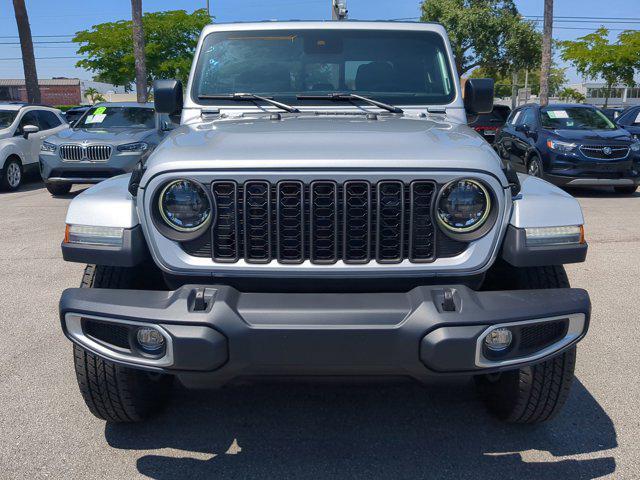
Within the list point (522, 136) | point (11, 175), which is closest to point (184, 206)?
point (522, 136)

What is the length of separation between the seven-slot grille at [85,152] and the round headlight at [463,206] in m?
9.36

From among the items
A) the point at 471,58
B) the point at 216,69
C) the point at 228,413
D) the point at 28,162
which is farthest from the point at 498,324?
the point at 471,58

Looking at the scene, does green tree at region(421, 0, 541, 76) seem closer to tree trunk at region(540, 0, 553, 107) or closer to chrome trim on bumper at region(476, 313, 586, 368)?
tree trunk at region(540, 0, 553, 107)

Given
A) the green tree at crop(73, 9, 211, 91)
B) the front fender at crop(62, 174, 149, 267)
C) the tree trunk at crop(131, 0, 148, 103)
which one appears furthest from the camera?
the green tree at crop(73, 9, 211, 91)

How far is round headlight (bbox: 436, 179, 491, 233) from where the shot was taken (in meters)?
2.58

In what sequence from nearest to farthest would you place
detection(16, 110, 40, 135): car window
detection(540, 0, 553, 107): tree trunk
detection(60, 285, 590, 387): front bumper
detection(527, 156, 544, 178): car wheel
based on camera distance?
detection(60, 285, 590, 387): front bumper
detection(527, 156, 544, 178): car wheel
detection(16, 110, 40, 135): car window
detection(540, 0, 553, 107): tree trunk

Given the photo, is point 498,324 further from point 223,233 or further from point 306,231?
point 223,233

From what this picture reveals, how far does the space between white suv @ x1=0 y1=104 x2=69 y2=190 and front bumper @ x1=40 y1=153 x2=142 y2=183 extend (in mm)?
1705

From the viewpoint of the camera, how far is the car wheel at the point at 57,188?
11.7 m

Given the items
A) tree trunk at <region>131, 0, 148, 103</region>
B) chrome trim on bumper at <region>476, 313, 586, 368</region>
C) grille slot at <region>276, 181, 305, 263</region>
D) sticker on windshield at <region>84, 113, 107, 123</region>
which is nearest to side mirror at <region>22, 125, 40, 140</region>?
sticker on windshield at <region>84, 113, 107, 123</region>

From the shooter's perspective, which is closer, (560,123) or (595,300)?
(595,300)

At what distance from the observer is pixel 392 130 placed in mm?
3018

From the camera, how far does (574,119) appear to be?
12.1m

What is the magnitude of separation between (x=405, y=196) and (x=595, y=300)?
349 centimetres
